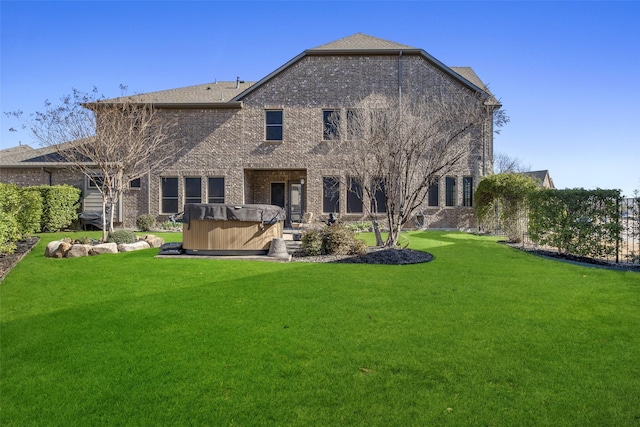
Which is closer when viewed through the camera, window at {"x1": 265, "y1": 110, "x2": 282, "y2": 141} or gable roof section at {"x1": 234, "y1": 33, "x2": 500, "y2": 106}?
gable roof section at {"x1": 234, "y1": 33, "x2": 500, "y2": 106}

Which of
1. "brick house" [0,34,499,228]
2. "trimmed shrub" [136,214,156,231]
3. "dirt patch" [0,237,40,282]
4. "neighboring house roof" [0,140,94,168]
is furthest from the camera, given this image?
"brick house" [0,34,499,228]

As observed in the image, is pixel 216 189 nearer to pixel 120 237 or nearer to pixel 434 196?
pixel 120 237

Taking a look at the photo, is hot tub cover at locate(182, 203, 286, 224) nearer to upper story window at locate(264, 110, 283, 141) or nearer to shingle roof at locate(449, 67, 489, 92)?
upper story window at locate(264, 110, 283, 141)

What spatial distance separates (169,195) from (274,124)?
6.58 metres

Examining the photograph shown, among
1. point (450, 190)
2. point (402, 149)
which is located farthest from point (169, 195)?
point (450, 190)

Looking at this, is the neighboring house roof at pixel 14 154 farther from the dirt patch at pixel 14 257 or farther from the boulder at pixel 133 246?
the boulder at pixel 133 246

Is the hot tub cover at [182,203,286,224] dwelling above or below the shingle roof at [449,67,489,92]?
below

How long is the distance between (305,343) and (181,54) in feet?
44.8

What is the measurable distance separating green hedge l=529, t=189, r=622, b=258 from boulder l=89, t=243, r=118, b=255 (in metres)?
12.6

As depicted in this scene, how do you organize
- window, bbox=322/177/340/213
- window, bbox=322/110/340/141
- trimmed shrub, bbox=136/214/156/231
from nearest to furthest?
trimmed shrub, bbox=136/214/156/231 → window, bbox=322/110/340/141 → window, bbox=322/177/340/213

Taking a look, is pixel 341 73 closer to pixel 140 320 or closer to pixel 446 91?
pixel 446 91

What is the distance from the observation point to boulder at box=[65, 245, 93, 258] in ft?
32.9

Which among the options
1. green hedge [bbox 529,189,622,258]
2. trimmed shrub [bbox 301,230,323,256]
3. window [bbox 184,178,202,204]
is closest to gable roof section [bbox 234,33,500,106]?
window [bbox 184,178,202,204]

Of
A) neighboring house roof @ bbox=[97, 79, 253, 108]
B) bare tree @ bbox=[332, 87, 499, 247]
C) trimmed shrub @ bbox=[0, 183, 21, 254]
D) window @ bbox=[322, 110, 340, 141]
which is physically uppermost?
neighboring house roof @ bbox=[97, 79, 253, 108]
